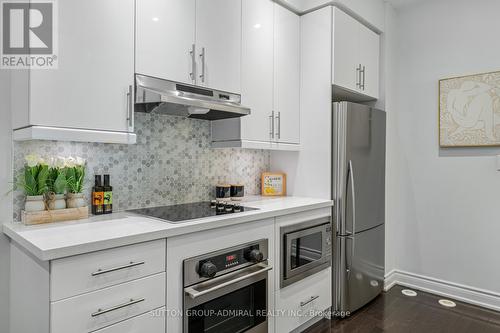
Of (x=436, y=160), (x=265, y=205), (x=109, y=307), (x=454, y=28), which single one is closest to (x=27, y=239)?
(x=109, y=307)

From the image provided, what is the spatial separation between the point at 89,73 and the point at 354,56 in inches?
86.3

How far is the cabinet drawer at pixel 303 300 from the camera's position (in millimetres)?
2117

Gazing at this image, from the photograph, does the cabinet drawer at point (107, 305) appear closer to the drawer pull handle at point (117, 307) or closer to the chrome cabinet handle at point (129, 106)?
the drawer pull handle at point (117, 307)

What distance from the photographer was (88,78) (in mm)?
1529

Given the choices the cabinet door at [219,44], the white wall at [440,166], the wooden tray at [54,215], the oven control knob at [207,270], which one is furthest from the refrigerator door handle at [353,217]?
the wooden tray at [54,215]

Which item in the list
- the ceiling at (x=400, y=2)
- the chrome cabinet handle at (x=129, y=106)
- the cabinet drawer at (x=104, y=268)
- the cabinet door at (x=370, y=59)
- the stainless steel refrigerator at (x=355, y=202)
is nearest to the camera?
the cabinet drawer at (x=104, y=268)

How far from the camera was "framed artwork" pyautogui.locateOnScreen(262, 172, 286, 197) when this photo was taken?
111 inches

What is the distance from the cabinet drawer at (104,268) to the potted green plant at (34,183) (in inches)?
22.1

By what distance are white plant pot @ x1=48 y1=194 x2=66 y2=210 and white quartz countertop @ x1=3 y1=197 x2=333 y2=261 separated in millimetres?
122

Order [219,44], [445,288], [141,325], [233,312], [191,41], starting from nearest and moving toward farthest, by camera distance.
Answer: [141,325] < [233,312] < [191,41] < [219,44] < [445,288]

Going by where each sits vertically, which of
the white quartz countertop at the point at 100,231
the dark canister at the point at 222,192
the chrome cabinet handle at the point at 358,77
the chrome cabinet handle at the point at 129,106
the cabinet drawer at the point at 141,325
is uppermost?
the chrome cabinet handle at the point at 358,77

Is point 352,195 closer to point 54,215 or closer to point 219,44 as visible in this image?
point 219,44

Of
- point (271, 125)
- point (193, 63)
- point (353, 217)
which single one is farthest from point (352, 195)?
point (193, 63)

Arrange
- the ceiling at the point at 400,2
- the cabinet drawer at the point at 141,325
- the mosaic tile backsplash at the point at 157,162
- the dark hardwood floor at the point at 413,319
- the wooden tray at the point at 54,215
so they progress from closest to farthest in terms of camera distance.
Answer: the cabinet drawer at the point at 141,325 → the wooden tray at the point at 54,215 → the mosaic tile backsplash at the point at 157,162 → the dark hardwood floor at the point at 413,319 → the ceiling at the point at 400,2
